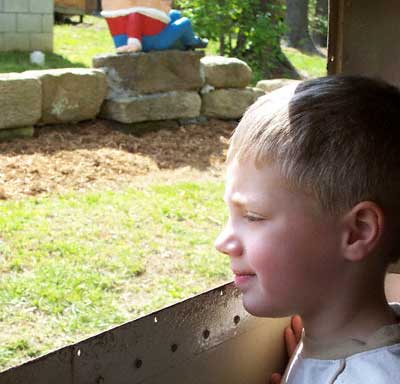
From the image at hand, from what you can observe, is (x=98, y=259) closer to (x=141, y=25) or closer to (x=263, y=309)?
(x=263, y=309)

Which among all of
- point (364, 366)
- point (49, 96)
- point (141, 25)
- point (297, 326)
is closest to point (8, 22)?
point (141, 25)

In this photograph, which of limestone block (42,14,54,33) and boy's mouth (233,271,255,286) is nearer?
boy's mouth (233,271,255,286)

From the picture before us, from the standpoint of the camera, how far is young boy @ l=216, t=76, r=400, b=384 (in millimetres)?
1066

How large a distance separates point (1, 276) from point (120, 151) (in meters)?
2.30

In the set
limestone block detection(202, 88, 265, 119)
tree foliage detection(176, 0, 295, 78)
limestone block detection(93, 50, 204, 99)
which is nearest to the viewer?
limestone block detection(93, 50, 204, 99)

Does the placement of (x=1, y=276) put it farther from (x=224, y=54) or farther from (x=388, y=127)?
(x=224, y=54)

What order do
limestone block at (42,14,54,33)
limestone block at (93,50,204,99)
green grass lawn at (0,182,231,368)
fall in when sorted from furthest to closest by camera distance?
1. limestone block at (42,14,54,33)
2. limestone block at (93,50,204,99)
3. green grass lawn at (0,182,231,368)

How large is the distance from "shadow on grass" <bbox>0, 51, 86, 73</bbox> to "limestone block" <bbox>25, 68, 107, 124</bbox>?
1501mm

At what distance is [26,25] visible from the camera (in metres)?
9.00

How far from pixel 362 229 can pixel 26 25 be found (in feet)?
27.8

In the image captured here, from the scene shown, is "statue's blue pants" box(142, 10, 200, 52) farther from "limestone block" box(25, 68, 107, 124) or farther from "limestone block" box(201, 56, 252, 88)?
"limestone block" box(25, 68, 107, 124)

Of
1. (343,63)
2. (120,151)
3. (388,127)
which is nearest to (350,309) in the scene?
(388,127)

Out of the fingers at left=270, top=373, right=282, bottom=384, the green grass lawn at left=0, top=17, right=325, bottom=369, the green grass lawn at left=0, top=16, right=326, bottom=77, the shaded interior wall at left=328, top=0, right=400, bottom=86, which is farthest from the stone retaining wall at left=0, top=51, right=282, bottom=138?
the fingers at left=270, top=373, right=282, bottom=384

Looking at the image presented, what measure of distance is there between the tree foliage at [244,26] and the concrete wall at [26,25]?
1645 millimetres
